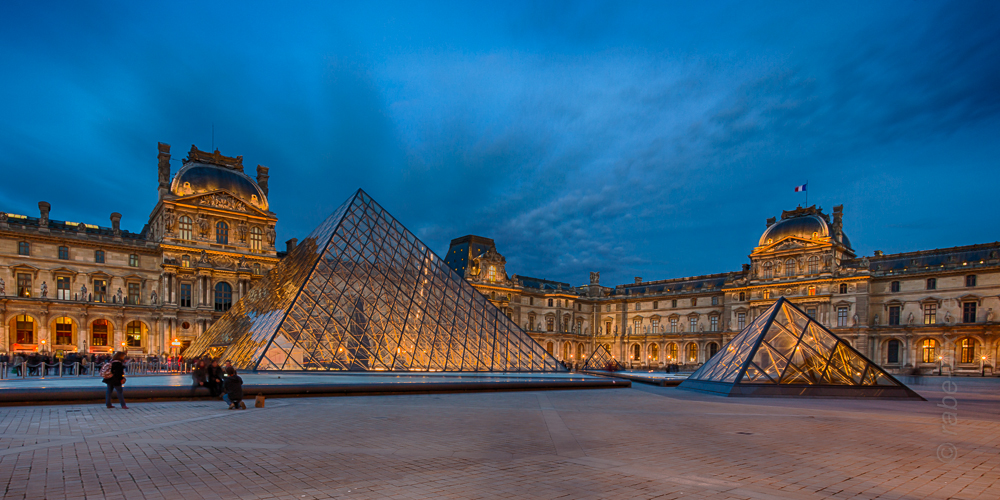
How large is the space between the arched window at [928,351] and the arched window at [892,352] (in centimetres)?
181

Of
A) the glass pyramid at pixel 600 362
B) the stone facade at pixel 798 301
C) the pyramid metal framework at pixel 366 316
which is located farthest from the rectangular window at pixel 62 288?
the glass pyramid at pixel 600 362

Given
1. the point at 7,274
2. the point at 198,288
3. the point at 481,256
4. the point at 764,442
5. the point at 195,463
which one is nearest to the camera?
the point at 195,463

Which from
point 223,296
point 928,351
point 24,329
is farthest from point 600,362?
point 24,329

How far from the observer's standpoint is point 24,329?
36.5 meters

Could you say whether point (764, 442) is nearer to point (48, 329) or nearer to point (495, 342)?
point (495, 342)

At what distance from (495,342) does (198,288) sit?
29358mm

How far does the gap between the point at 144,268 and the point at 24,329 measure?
792 centimetres

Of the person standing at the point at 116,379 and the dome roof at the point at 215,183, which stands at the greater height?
the dome roof at the point at 215,183

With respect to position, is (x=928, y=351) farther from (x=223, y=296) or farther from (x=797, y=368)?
(x=223, y=296)

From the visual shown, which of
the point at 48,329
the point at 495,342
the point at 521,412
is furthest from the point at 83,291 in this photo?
the point at 521,412

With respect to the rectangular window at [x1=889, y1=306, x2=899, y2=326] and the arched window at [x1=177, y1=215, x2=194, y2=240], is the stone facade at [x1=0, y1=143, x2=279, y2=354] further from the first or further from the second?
the rectangular window at [x1=889, y1=306, x2=899, y2=326]

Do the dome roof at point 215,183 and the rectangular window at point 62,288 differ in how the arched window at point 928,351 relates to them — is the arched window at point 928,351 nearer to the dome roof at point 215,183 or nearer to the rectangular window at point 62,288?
the dome roof at point 215,183

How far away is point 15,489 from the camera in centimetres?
453

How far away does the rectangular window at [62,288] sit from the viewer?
37963mm
